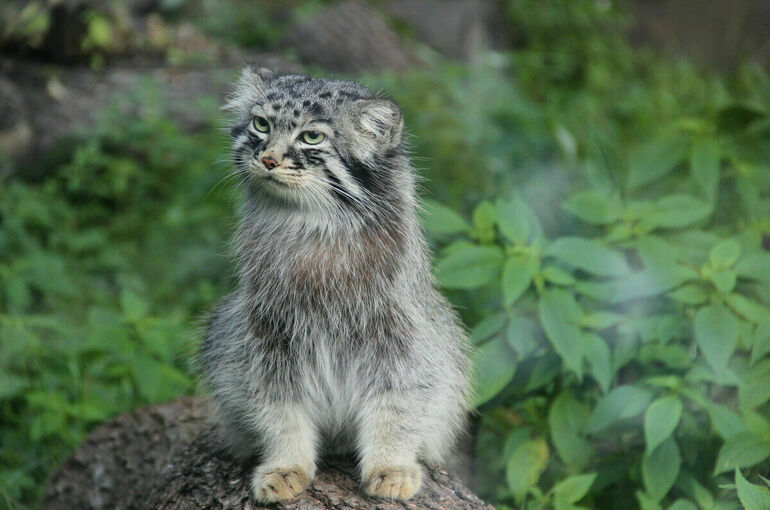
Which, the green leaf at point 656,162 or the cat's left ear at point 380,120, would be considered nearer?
the cat's left ear at point 380,120

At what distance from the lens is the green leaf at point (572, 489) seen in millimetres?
3754

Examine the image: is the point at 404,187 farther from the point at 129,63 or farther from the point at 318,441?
the point at 129,63

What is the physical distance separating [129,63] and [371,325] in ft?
20.1

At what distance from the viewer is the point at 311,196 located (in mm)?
3324

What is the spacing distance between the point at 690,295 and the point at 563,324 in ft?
2.16

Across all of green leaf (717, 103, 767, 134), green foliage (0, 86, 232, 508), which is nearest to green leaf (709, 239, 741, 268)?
green leaf (717, 103, 767, 134)

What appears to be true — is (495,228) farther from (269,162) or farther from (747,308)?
(269,162)

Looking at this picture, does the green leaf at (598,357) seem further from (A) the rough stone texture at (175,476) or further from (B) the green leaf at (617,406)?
(A) the rough stone texture at (175,476)

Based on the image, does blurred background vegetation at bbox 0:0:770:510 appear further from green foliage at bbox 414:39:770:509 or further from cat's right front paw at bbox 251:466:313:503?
cat's right front paw at bbox 251:466:313:503

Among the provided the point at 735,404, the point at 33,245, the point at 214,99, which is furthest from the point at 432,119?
the point at 735,404

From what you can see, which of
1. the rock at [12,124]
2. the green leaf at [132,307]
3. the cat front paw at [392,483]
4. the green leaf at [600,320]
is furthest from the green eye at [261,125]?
the rock at [12,124]

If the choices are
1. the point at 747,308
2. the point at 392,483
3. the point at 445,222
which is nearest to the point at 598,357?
the point at 747,308

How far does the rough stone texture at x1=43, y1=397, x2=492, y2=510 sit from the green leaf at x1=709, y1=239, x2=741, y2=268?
1768 millimetres

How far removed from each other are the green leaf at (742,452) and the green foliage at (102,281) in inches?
107
